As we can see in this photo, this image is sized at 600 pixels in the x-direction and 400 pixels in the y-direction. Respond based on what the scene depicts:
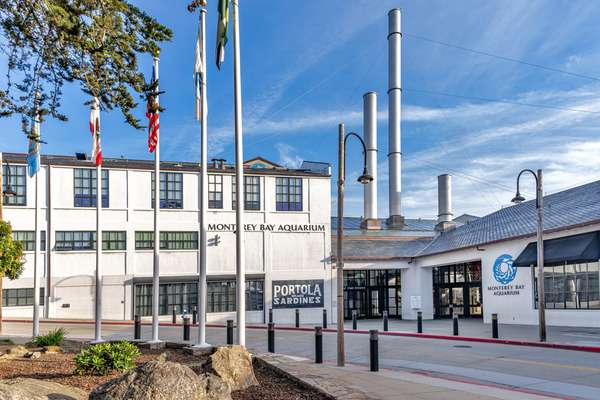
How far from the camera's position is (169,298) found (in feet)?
105

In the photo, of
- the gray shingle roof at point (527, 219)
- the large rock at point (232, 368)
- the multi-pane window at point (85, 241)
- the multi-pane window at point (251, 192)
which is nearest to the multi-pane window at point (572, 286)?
the gray shingle roof at point (527, 219)

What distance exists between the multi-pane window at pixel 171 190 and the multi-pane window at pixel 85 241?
3.41 m

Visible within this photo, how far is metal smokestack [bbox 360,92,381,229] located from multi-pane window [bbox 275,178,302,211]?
12943 mm

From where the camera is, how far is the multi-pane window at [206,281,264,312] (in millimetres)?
32688

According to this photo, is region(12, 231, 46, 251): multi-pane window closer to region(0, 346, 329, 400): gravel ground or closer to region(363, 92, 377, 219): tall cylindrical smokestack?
region(0, 346, 329, 400): gravel ground

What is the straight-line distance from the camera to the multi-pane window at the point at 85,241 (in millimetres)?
30453

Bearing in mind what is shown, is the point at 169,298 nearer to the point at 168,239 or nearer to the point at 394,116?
the point at 168,239

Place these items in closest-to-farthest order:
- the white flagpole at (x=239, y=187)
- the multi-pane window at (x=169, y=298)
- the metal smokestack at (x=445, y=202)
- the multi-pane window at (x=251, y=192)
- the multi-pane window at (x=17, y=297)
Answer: the white flagpole at (x=239, y=187)
the multi-pane window at (x=17, y=297)
the multi-pane window at (x=169, y=298)
the multi-pane window at (x=251, y=192)
the metal smokestack at (x=445, y=202)

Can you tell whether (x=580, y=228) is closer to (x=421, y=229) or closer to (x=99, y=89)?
(x=99, y=89)

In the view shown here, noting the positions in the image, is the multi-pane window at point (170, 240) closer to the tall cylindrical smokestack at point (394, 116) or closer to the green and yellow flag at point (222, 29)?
the tall cylindrical smokestack at point (394, 116)

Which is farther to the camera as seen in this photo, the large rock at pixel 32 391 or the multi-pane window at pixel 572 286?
the multi-pane window at pixel 572 286

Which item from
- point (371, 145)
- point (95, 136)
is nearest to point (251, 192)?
point (95, 136)

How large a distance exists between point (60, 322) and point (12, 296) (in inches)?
180

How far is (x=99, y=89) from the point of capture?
33.1ft
